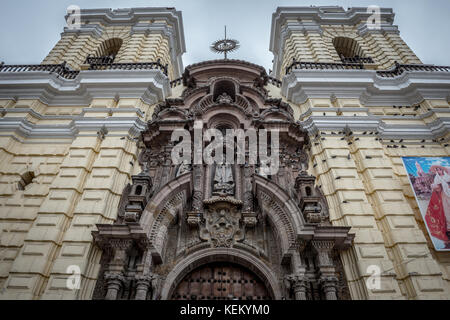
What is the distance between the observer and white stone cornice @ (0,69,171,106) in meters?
11.9

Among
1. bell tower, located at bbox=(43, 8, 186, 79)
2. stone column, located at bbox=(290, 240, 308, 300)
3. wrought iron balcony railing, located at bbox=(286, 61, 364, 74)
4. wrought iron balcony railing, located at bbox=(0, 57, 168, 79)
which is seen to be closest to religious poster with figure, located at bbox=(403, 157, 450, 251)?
stone column, located at bbox=(290, 240, 308, 300)

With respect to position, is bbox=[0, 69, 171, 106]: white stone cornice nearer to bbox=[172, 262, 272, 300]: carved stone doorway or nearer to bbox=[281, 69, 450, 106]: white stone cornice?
bbox=[281, 69, 450, 106]: white stone cornice

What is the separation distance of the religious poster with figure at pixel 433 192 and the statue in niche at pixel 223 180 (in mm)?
5602

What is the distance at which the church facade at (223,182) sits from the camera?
721 cm

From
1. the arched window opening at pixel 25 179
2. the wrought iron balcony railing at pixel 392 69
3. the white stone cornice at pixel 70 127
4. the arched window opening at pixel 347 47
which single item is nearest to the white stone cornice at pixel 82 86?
the white stone cornice at pixel 70 127

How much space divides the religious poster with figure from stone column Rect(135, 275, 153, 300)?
7513mm

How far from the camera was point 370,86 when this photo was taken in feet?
39.2

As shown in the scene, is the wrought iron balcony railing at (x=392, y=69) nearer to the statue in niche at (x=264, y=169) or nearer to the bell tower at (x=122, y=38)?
the statue in niche at (x=264, y=169)

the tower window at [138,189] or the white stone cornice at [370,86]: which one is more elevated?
the white stone cornice at [370,86]

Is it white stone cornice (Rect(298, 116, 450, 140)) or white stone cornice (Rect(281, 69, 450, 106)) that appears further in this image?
white stone cornice (Rect(281, 69, 450, 106))

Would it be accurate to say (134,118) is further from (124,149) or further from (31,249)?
(31,249)

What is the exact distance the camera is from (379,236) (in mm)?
7594

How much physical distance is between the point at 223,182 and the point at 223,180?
125 millimetres
